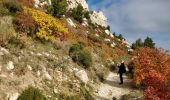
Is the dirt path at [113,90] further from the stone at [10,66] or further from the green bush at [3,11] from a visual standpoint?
the green bush at [3,11]

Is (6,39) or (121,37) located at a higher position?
(121,37)

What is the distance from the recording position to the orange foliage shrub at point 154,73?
23312 millimetres

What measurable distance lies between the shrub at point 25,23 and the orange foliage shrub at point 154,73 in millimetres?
8163

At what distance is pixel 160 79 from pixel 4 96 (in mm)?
9713

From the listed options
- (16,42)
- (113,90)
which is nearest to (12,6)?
(16,42)

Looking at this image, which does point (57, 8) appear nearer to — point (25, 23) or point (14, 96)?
point (25, 23)

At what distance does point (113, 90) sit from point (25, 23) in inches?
322

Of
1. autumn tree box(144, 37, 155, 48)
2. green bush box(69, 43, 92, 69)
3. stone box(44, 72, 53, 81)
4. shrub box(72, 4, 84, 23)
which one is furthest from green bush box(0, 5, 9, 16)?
autumn tree box(144, 37, 155, 48)

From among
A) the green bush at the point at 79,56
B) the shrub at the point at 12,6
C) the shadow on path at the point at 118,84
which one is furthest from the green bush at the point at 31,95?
the shadow on path at the point at 118,84

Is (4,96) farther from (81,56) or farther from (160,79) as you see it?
(81,56)

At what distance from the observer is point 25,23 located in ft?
94.5

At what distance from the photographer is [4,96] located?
64.4 ft

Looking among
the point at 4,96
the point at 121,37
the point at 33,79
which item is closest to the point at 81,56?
the point at 33,79

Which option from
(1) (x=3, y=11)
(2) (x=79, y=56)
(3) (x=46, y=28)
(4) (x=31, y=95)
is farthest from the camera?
(2) (x=79, y=56)
